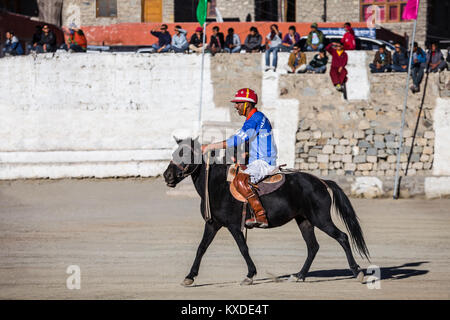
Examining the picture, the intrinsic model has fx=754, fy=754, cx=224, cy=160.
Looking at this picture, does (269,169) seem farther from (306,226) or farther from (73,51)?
(73,51)

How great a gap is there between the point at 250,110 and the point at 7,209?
455 inches

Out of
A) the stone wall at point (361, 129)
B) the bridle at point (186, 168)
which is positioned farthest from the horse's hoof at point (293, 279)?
the stone wall at point (361, 129)

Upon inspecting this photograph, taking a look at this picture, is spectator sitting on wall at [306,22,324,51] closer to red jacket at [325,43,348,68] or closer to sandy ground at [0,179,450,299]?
red jacket at [325,43,348,68]

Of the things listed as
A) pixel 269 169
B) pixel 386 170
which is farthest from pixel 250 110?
pixel 386 170

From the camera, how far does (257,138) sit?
10461 millimetres

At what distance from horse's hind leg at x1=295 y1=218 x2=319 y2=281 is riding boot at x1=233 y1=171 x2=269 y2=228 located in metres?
0.81

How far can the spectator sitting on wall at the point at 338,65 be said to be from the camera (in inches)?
913

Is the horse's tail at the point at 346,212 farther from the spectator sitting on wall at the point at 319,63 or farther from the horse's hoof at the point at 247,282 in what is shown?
the spectator sitting on wall at the point at 319,63

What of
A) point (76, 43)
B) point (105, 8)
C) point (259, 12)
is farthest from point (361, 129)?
point (105, 8)

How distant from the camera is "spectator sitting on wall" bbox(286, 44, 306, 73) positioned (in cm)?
2366

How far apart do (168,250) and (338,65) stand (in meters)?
11.4

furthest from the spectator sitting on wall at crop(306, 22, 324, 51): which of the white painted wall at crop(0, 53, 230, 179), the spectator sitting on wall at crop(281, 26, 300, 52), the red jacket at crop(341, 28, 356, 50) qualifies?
the white painted wall at crop(0, 53, 230, 179)

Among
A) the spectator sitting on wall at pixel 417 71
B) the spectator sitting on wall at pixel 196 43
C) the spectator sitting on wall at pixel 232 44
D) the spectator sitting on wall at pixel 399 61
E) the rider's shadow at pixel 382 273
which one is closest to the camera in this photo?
the rider's shadow at pixel 382 273

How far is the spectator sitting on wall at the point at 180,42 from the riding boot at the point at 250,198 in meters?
15.1
